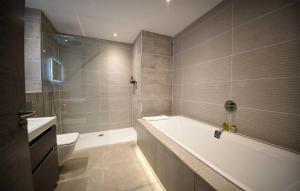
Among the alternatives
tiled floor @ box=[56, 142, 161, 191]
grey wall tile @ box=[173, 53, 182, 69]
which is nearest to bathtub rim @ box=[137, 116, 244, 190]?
tiled floor @ box=[56, 142, 161, 191]

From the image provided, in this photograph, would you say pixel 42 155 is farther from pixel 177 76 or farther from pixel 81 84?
pixel 177 76

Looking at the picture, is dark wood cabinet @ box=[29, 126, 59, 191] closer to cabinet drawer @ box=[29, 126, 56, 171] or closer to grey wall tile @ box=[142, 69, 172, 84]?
A: cabinet drawer @ box=[29, 126, 56, 171]

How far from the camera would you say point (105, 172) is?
1.63m

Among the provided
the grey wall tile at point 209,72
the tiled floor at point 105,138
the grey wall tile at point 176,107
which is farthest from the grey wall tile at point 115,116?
the grey wall tile at point 209,72

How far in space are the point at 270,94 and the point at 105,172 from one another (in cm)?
213

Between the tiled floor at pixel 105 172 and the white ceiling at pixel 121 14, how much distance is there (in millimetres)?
2325

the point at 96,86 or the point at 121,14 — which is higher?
the point at 121,14

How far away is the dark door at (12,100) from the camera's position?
54 cm

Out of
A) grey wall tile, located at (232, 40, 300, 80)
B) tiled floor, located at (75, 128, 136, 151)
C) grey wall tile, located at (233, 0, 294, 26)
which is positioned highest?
grey wall tile, located at (233, 0, 294, 26)

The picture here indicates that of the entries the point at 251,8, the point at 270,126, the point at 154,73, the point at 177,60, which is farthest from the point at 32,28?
the point at 270,126

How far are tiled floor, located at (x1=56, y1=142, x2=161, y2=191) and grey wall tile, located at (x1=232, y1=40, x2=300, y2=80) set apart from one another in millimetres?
1656

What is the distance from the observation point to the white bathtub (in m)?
0.88

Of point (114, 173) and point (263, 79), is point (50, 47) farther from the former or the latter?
point (263, 79)

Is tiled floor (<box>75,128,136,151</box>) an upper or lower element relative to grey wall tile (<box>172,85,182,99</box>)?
lower
